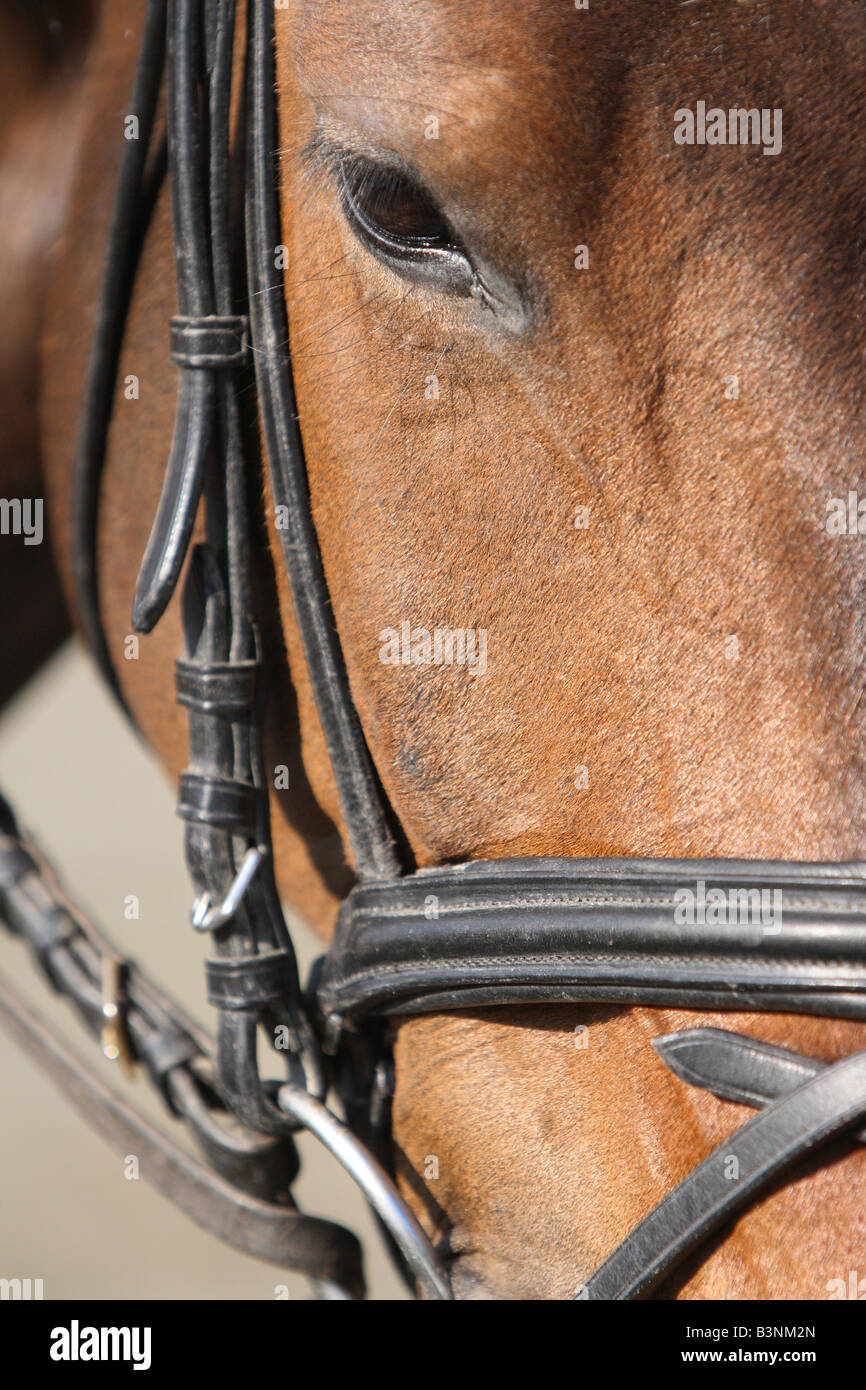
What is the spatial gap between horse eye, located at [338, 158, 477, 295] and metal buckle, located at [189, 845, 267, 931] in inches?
22.8

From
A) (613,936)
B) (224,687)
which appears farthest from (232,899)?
(613,936)

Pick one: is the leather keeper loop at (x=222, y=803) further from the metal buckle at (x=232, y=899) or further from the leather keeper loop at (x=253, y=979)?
the leather keeper loop at (x=253, y=979)

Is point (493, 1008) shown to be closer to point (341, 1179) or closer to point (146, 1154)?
point (146, 1154)

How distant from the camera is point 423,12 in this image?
924 millimetres

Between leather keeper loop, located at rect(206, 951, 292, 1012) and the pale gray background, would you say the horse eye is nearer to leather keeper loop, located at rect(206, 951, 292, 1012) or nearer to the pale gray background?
leather keeper loop, located at rect(206, 951, 292, 1012)

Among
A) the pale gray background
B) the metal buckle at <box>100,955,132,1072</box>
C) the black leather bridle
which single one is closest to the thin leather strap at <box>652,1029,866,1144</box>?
the black leather bridle

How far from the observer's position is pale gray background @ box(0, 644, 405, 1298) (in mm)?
3434

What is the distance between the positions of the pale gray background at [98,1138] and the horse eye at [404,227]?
4.17ft

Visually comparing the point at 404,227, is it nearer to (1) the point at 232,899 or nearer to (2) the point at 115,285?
(2) the point at 115,285

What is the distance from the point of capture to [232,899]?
117 cm

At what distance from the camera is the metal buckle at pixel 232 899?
1.17 metres

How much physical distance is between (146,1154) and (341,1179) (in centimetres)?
251

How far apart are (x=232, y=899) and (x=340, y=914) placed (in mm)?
111
